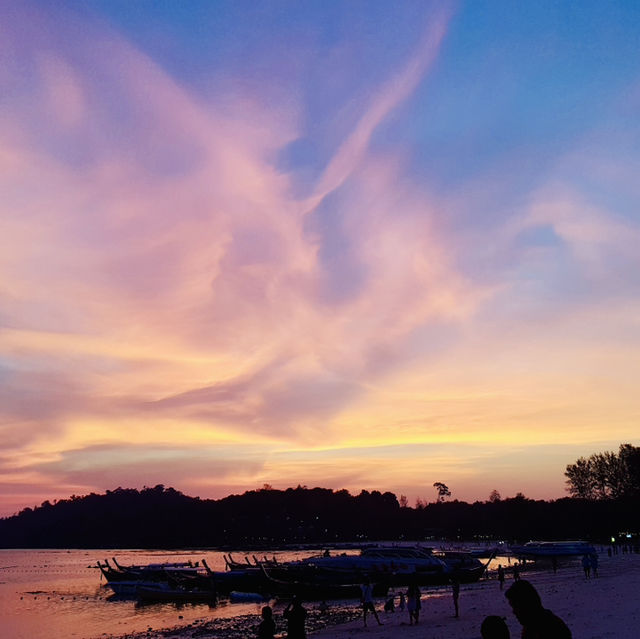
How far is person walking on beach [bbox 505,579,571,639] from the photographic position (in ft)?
23.0

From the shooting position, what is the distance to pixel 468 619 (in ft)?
107

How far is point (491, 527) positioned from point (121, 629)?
7006 inches

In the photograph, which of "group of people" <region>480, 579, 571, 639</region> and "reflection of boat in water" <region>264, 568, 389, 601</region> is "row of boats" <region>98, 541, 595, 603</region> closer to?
"reflection of boat in water" <region>264, 568, 389, 601</region>

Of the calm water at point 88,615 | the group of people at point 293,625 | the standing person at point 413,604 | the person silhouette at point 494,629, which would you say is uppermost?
the person silhouette at point 494,629

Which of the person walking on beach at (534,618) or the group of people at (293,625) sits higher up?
the person walking on beach at (534,618)

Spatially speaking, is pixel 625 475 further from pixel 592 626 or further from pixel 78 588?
pixel 592 626

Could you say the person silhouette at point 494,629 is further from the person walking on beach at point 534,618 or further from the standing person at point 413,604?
the standing person at point 413,604

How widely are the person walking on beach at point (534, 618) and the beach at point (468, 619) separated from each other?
715 inches

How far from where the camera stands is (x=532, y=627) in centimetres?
710

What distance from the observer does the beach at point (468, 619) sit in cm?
2594

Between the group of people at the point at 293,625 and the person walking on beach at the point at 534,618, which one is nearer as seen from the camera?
the person walking on beach at the point at 534,618

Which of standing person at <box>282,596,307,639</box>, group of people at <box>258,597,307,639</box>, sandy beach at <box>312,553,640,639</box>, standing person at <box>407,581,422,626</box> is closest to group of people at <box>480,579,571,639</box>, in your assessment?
group of people at <box>258,597,307,639</box>

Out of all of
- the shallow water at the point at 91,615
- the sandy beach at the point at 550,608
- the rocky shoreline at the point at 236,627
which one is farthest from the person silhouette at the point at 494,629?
the shallow water at the point at 91,615

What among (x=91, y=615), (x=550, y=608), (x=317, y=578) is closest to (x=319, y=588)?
(x=317, y=578)
